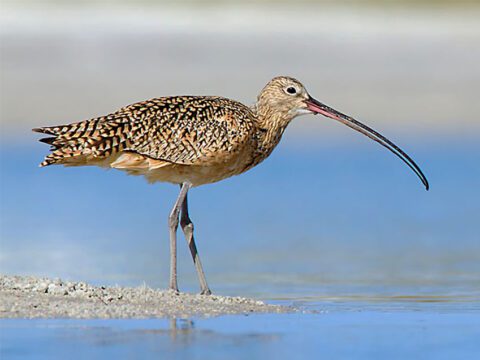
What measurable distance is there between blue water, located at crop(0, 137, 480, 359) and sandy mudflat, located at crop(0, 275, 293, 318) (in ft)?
0.70

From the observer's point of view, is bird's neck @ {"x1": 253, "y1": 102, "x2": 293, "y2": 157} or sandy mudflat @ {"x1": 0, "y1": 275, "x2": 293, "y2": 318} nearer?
sandy mudflat @ {"x1": 0, "y1": 275, "x2": 293, "y2": 318}

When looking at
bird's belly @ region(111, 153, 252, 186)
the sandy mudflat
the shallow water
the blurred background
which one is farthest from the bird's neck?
the shallow water

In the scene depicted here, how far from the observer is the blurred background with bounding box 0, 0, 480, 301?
1243 cm

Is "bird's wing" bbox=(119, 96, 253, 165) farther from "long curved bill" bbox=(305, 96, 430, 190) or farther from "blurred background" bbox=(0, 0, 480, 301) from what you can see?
"blurred background" bbox=(0, 0, 480, 301)

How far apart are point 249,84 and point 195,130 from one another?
18086 millimetres

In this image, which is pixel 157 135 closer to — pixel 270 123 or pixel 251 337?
pixel 270 123

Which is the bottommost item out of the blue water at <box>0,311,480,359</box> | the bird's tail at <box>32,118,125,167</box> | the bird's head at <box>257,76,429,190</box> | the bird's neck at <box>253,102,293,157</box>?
the blue water at <box>0,311,480,359</box>

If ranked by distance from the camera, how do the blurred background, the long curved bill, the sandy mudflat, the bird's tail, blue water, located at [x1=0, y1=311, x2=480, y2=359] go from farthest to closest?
the blurred background, the long curved bill, the bird's tail, the sandy mudflat, blue water, located at [x1=0, y1=311, x2=480, y2=359]

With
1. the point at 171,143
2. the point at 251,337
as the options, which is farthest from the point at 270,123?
the point at 251,337

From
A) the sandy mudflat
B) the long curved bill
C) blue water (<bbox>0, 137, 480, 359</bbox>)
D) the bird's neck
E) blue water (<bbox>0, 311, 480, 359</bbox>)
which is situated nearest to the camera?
blue water (<bbox>0, 311, 480, 359</bbox>)

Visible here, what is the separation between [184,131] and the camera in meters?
10.6

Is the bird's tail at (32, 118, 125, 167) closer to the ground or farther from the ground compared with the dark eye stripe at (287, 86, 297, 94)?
closer to the ground

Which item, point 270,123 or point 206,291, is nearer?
point 206,291

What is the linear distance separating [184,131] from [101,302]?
1835mm
